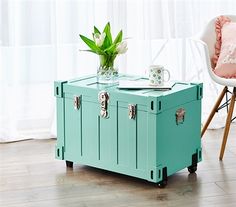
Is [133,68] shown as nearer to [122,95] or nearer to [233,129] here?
[233,129]

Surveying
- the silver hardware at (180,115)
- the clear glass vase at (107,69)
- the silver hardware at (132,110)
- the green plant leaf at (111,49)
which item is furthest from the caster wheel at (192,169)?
the green plant leaf at (111,49)

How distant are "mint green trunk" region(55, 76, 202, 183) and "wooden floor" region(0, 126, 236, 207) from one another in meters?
0.07

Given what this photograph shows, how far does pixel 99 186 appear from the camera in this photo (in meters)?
3.35

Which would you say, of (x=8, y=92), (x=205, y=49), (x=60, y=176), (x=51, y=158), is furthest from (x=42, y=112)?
(x=205, y=49)

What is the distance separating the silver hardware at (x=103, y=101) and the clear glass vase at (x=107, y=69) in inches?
6.6

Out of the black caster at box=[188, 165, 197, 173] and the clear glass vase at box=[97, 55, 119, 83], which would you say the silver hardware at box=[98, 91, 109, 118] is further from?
the black caster at box=[188, 165, 197, 173]

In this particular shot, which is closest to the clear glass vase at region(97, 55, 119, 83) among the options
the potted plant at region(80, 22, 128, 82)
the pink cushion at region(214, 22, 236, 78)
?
the potted plant at region(80, 22, 128, 82)

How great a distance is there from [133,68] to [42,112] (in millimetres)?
666

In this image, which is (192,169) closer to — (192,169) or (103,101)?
(192,169)

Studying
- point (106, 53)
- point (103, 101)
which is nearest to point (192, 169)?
point (103, 101)

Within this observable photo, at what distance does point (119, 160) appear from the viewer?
3.39 meters

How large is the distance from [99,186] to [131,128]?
0.33 meters

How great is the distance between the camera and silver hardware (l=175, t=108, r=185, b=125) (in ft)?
11.0

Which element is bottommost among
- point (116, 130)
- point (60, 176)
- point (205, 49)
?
point (60, 176)
